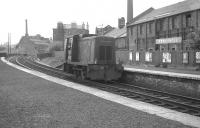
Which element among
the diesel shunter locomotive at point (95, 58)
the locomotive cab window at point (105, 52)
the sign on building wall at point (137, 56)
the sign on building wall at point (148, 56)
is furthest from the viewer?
the sign on building wall at point (137, 56)

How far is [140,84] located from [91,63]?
3597 millimetres

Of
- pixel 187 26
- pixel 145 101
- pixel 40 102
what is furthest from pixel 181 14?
pixel 40 102

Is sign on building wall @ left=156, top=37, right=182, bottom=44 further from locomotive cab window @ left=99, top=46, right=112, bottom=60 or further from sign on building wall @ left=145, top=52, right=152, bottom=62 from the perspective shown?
locomotive cab window @ left=99, top=46, right=112, bottom=60

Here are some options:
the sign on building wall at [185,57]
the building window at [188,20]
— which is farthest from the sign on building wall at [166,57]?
the building window at [188,20]

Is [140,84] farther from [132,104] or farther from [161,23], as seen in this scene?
[161,23]

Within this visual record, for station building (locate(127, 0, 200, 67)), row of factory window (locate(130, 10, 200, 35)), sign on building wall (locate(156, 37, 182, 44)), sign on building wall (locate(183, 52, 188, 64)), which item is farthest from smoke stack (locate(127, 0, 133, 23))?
sign on building wall (locate(183, 52, 188, 64))

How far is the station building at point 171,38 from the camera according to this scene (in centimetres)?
3291

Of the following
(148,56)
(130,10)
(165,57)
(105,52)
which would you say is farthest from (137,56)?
(105,52)

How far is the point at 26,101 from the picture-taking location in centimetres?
1246

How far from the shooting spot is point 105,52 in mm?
20812

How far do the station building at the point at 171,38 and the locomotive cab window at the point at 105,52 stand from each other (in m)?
13.4

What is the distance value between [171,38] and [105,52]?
22345mm

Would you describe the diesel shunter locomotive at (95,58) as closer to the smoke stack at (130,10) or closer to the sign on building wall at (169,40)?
the sign on building wall at (169,40)

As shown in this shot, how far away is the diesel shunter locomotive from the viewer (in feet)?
65.6
